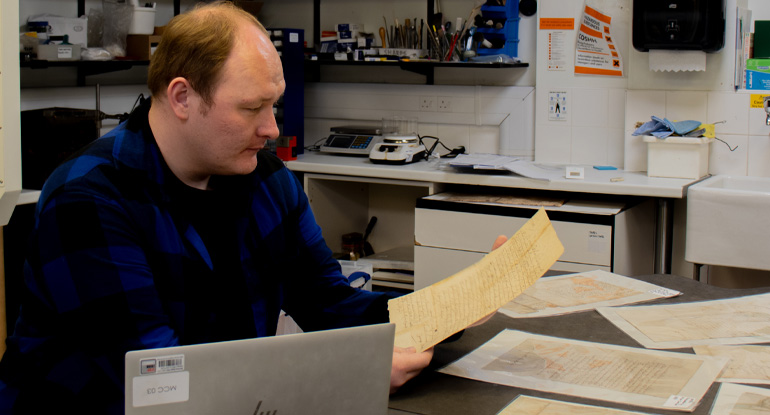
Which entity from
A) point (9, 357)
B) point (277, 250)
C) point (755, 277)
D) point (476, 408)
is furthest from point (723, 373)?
point (755, 277)

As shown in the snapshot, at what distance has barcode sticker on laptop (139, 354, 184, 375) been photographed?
0.84 meters

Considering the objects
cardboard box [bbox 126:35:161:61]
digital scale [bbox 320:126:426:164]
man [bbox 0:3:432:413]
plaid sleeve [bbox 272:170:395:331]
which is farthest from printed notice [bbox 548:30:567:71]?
man [bbox 0:3:432:413]

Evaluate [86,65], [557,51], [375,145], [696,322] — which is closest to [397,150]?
[375,145]

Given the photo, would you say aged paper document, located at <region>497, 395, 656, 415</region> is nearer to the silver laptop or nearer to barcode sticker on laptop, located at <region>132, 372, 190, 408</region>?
the silver laptop

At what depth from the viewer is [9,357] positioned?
129cm

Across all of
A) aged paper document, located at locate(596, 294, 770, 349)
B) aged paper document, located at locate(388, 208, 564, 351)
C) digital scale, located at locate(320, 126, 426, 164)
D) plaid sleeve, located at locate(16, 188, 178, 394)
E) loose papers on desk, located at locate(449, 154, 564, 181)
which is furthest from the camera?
digital scale, located at locate(320, 126, 426, 164)

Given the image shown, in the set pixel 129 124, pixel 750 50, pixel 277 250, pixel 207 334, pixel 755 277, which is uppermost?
pixel 750 50

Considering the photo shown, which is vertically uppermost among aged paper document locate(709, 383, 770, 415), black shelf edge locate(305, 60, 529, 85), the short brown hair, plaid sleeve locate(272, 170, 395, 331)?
black shelf edge locate(305, 60, 529, 85)

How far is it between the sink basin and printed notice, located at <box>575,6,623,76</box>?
842 mm

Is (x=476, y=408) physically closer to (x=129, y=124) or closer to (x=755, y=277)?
(x=129, y=124)

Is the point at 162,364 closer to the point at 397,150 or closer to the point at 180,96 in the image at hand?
the point at 180,96

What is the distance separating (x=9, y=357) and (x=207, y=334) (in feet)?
1.02

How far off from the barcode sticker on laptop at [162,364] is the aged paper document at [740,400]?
0.79 metres

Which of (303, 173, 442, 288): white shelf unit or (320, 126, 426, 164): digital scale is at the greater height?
(320, 126, 426, 164): digital scale
